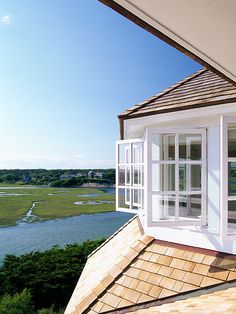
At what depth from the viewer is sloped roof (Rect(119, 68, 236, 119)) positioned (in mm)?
4348

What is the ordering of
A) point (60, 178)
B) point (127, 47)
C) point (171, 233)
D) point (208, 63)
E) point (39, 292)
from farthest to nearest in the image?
1. point (60, 178)
2. point (39, 292)
3. point (127, 47)
4. point (171, 233)
5. point (208, 63)

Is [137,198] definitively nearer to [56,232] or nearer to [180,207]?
[180,207]

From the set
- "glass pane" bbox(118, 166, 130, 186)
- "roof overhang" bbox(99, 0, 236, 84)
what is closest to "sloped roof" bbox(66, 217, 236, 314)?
"glass pane" bbox(118, 166, 130, 186)

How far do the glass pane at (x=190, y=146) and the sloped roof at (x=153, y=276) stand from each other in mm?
1480

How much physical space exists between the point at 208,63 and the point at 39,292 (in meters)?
14.2

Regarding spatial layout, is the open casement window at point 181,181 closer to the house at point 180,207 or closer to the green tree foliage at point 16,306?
the house at point 180,207

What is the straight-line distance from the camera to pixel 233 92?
4.21 meters

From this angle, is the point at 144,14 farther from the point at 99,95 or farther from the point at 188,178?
the point at 99,95

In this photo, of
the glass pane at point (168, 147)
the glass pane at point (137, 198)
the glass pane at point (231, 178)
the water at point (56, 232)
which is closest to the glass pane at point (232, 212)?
the glass pane at point (231, 178)

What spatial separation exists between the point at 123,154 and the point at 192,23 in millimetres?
4003

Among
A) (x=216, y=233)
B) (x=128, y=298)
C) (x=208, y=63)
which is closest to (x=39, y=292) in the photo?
(x=128, y=298)

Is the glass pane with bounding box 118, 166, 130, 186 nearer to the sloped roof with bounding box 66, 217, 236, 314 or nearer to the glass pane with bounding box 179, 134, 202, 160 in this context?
the sloped roof with bounding box 66, 217, 236, 314

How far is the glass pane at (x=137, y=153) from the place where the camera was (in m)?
5.24

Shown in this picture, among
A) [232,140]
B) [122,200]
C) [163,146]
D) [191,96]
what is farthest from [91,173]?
[232,140]
